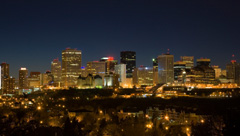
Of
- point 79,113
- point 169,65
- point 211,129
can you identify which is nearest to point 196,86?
point 169,65

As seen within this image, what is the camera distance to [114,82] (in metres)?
117

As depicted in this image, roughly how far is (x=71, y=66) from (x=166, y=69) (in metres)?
35.6

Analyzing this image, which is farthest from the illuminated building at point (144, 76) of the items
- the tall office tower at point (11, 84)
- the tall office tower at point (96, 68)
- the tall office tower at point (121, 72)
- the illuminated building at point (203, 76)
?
the tall office tower at point (11, 84)

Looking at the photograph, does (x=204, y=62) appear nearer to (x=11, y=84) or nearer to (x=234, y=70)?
(x=234, y=70)

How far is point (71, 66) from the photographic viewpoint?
Result: 127m

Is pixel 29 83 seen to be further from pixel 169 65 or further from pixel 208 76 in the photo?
pixel 208 76

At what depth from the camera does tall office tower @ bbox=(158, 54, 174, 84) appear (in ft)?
408

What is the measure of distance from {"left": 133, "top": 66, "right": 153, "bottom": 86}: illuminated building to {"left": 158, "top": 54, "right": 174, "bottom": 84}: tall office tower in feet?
12.0

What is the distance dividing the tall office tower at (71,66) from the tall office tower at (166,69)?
30.6m

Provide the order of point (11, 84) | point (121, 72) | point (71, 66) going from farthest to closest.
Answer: point (121, 72), point (71, 66), point (11, 84)

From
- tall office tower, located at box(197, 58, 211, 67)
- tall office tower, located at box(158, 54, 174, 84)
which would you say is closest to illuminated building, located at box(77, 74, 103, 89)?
tall office tower, located at box(158, 54, 174, 84)

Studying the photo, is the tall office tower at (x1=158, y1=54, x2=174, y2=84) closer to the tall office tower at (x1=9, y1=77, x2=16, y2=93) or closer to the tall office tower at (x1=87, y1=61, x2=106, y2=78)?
the tall office tower at (x1=87, y1=61, x2=106, y2=78)

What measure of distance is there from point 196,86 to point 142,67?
3101cm

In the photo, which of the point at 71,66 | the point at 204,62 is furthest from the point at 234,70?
the point at 71,66
